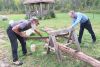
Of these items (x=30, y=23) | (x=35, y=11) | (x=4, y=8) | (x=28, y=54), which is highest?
(x=30, y=23)

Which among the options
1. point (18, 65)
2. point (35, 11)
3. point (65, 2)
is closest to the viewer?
point (18, 65)

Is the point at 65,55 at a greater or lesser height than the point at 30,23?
lesser

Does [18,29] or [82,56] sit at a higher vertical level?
[18,29]

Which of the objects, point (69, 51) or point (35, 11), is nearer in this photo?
point (69, 51)

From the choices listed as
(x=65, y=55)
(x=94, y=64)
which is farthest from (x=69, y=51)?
(x=94, y=64)

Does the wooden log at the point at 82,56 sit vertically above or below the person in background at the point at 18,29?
below

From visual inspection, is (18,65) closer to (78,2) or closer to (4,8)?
(78,2)

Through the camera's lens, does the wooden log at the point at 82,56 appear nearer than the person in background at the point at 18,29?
Yes

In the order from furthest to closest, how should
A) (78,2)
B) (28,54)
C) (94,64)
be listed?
(78,2) → (28,54) → (94,64)

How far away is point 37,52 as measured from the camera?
1023 cm

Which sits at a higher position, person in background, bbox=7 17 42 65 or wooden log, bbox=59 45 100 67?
person in background, bbox=7 17 42 65

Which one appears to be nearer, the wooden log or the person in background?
the wooden log

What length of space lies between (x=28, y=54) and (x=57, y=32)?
1751 mm

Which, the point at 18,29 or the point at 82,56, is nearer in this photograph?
the point at 82,56
